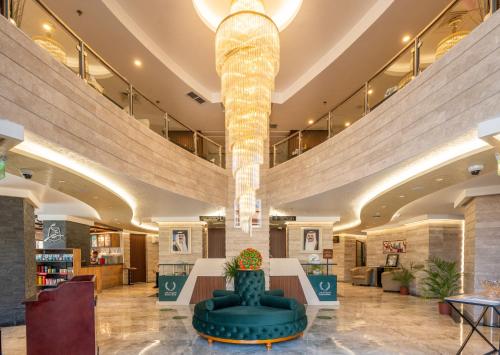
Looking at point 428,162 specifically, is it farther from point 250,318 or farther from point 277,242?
point 277,242

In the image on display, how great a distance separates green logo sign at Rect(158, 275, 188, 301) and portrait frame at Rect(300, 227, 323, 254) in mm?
4380

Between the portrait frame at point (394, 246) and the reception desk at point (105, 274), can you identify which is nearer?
the reception desk at point (105, 274)

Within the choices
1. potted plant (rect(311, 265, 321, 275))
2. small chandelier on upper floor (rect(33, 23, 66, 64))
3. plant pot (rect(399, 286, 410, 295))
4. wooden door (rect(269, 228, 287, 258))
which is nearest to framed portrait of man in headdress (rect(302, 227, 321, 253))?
potted plant (rect(311, 265, 321, 275))

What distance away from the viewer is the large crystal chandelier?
14.3ft

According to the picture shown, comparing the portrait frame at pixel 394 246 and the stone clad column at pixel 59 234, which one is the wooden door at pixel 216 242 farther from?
the portrait frame at pixel 394 246

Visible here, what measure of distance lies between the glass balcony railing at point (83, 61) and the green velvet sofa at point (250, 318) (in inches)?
148

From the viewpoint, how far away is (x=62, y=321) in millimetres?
4863

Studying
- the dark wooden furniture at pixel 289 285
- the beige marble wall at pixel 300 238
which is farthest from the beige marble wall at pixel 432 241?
the dark wooden furniture at pixel 289 285

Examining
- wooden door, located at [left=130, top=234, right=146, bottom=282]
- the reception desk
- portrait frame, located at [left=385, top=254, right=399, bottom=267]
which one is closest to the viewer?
the reception desk

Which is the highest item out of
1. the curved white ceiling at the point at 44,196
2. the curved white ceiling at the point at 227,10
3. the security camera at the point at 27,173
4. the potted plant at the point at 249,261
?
the curved white ceiling at the point at 227,10

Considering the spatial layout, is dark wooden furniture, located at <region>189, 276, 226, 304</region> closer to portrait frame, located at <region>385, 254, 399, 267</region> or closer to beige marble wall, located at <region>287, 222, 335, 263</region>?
beige marble wall, located at <region>287, 222, 335, 263</region>

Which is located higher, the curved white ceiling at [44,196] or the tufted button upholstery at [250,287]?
the curved white ceiling at [44,196]

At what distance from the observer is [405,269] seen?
1416cm

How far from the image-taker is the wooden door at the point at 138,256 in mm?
19094
